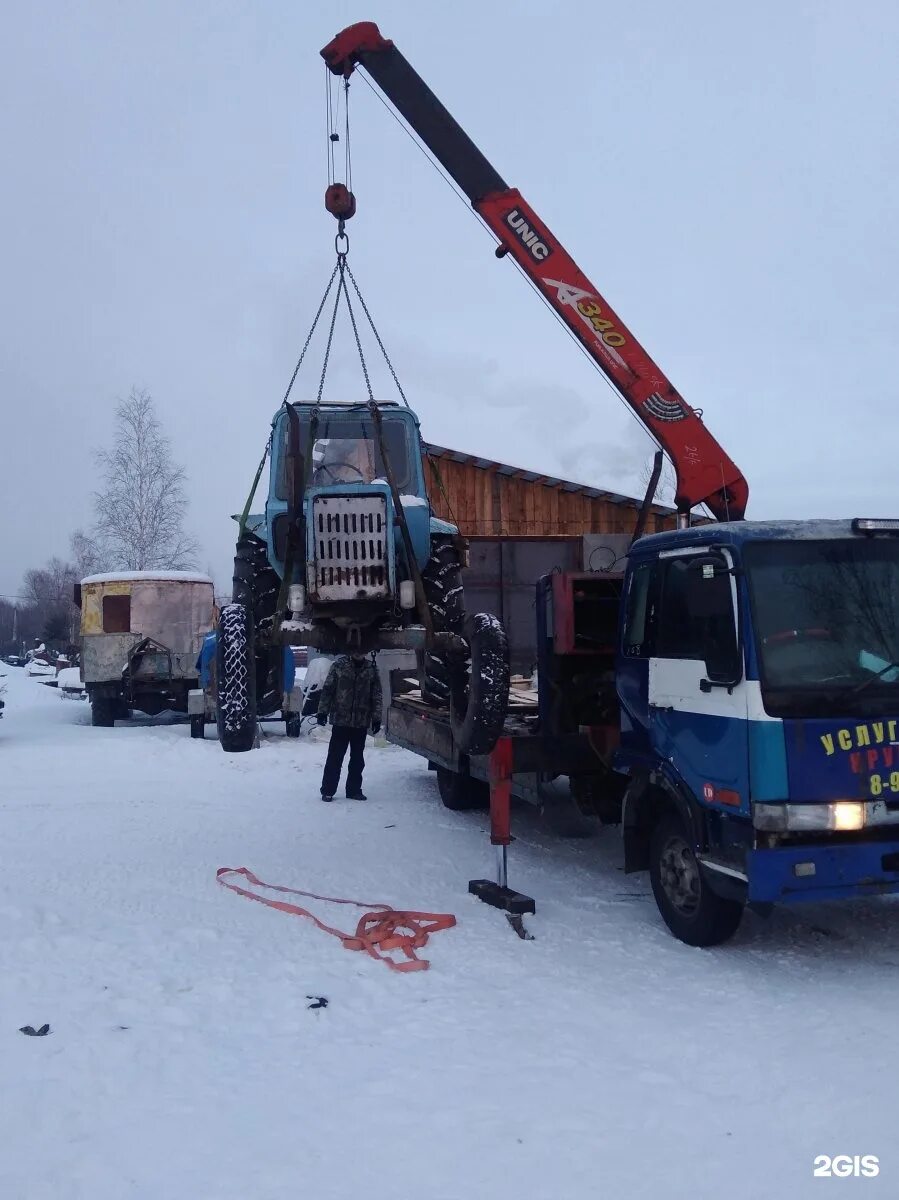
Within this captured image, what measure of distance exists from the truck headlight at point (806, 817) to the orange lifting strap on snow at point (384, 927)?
1.89 m

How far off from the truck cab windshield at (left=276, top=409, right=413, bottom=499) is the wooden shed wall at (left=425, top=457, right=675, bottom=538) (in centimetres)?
1089

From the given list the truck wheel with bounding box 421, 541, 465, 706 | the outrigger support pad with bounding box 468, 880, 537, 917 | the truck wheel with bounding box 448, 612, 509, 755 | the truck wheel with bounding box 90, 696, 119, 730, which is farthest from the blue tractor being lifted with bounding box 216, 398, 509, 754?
the truck wheel with bounding box 90, 696, 119, 730

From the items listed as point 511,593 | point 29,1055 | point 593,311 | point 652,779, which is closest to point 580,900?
point 652,779

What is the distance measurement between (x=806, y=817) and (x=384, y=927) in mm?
2426

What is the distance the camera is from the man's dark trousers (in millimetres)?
10008

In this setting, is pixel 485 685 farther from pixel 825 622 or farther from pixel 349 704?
pixel 349 704

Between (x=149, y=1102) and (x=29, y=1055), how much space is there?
0.70 metres

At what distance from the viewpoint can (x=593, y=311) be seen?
29.3ft

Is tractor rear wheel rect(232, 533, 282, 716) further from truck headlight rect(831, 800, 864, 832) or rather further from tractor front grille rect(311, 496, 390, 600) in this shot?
truck headlight rect(831, 800, 864, 832)

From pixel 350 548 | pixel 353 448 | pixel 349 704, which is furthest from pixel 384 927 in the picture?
pixel 349 704

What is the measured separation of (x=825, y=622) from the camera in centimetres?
534

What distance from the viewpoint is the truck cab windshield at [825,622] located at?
5.14m

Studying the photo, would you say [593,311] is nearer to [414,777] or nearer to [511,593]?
[414,777]

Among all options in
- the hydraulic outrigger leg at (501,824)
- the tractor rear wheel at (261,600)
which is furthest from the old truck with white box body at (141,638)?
the hydraulic outrigger leg at (501,824)
